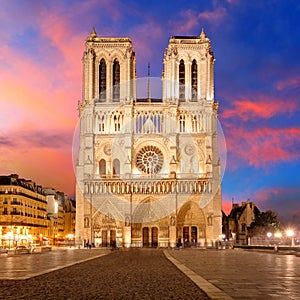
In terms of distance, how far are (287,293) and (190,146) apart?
238ft

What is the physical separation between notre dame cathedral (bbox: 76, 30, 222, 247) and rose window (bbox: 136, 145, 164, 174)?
0.14 metres

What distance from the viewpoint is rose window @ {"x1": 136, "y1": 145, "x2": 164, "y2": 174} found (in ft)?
290

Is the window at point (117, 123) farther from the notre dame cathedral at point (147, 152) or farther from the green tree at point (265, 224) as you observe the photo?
the green tree at point (265, 224)

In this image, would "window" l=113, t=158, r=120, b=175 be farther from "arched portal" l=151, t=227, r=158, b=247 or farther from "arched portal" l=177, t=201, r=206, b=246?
"arched portal" l=177, t=201, r=206, b=246

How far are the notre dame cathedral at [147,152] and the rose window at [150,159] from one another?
0.14m

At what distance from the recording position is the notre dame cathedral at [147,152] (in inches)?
3369

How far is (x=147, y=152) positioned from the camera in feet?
291

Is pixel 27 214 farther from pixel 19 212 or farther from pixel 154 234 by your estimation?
pixel 154 234

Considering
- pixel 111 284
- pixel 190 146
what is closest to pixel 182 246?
pixel 190 146

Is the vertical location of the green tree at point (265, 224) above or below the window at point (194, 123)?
below

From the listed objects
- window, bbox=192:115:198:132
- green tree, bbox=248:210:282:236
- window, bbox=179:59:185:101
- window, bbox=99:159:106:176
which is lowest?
green tree, bbox=248:210:282:236

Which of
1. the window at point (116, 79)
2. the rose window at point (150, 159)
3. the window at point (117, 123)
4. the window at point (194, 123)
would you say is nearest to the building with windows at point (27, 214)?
the rose window at point (150, 159)

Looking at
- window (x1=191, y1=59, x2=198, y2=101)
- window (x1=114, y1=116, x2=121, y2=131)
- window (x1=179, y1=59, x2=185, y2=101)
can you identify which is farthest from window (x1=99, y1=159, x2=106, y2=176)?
window (x1=191, y1=59, x2=198, y2=101)

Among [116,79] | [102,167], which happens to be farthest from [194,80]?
[102,167]
